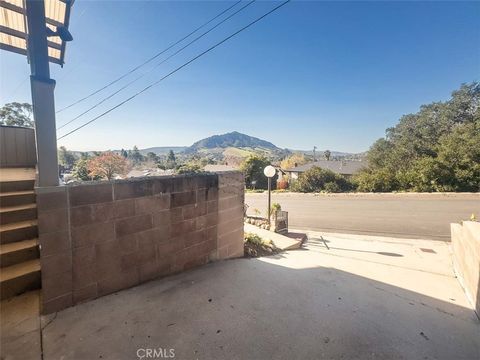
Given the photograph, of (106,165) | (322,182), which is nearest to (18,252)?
(322,182)

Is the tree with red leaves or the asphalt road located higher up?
the tree with red leaves

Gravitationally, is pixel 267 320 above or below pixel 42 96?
below

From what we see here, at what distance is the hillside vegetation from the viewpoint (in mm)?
17000

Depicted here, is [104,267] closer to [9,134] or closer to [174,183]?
[174,183]

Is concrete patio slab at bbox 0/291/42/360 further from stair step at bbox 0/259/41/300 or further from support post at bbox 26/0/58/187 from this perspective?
support post at bbox 26/0/58/187

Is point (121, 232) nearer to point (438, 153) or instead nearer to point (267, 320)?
point (267, 320)

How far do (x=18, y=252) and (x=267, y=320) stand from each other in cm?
241

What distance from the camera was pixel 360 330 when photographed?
2076 mm

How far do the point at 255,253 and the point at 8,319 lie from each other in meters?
3.74

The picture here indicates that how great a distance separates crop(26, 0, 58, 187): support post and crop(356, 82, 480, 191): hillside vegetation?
21.5m

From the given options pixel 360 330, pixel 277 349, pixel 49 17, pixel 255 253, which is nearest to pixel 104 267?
pixel 277 349

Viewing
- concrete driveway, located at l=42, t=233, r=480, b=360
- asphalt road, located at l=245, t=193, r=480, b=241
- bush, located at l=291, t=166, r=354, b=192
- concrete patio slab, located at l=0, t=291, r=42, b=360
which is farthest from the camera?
bush, located at l=291, t=166, r=354, b=192

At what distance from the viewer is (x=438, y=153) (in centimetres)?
1880

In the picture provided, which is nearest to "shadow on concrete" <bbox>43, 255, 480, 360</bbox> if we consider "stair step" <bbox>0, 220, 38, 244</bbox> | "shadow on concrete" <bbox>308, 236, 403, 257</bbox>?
"stair step" <bbox>0, 220, 38, 244</bbox>
